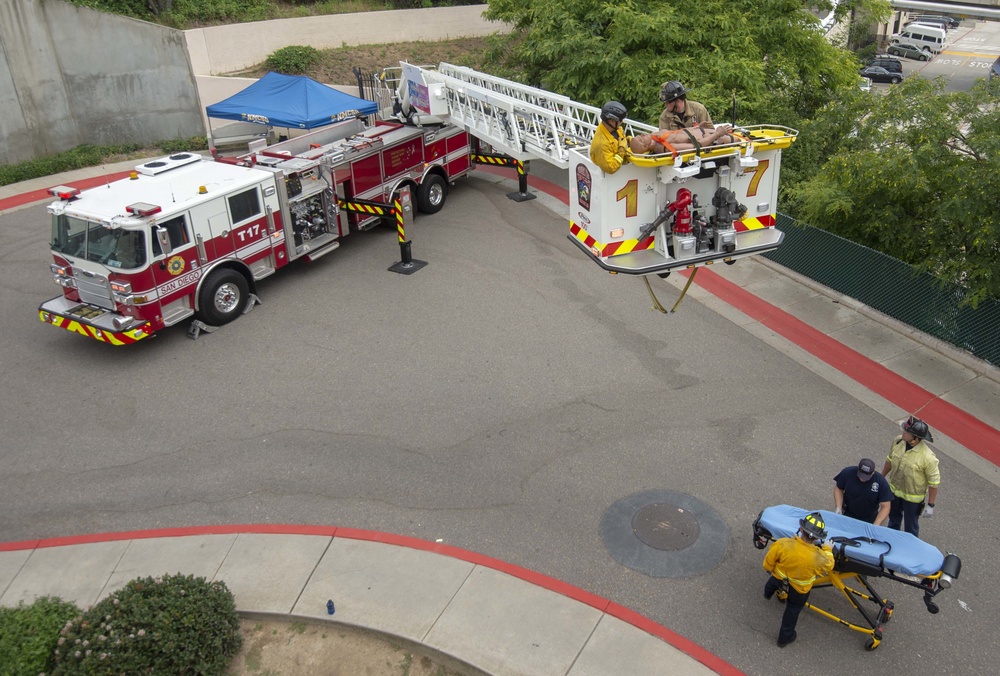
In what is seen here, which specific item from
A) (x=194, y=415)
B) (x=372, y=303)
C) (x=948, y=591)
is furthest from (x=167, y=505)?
(x=948, y=591)

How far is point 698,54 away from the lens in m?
16.8

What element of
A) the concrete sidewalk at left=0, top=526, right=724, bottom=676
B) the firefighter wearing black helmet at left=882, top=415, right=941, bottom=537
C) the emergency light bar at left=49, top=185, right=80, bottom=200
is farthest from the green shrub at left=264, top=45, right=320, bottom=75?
the firefighter wearing black helmet at left=882, top=415, right=941, bottom=537

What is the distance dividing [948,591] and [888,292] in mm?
6067

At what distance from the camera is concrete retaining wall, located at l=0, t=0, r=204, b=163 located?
794 inches

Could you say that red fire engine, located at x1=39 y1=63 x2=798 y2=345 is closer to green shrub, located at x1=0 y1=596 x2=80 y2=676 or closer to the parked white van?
green shrub, located at x1=0 y1=596 x2=80 y2=676

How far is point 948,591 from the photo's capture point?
24.7 feet

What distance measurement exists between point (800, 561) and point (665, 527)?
81.1 inches

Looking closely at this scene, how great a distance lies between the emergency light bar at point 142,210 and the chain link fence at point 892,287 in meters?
10.5

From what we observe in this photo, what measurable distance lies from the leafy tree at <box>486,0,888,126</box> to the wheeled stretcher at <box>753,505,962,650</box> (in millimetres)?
10689

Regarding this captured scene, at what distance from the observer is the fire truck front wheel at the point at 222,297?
12453 millimetres

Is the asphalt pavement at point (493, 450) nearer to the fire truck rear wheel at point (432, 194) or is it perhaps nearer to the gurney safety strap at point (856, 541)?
the gurney safety strap at point (856, 541)

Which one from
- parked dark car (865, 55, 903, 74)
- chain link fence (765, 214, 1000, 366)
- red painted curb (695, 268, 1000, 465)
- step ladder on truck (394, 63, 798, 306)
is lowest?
parked dark car (865, 55, 903, 74)

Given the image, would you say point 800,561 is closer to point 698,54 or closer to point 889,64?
point 698,54

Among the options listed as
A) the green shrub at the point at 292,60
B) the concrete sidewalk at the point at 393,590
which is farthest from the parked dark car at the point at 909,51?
the concrete sidewalk at the point at 393,590
